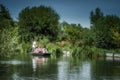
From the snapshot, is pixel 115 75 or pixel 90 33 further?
pixel 90 33

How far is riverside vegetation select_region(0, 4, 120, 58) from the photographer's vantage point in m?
78.2

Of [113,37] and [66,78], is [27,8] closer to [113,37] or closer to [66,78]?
[113,37]

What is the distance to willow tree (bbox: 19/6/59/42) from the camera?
100950 millimetres

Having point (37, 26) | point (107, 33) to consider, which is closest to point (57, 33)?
point (37, 26)

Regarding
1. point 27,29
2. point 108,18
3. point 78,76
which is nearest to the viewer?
point 78,76

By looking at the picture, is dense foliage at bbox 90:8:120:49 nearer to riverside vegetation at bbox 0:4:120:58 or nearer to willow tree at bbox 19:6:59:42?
riverside vegetation at bbox 0:4:120:58

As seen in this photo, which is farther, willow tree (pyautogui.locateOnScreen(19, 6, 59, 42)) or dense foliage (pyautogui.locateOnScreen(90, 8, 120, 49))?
willow tree (pyautogui.locateOnScreen(19, 6, 59, 42))

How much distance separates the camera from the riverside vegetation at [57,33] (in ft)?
257

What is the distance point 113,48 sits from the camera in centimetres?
8019

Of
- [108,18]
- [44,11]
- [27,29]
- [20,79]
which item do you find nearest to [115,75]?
[20,79]

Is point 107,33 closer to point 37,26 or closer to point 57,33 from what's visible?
point 37,26

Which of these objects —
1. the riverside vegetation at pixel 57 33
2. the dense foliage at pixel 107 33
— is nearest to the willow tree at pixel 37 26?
A: the riverside vegetation at pixel 57 33

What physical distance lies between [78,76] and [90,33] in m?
48.2


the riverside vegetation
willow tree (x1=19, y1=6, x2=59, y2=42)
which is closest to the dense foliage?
the riverside vegetation
